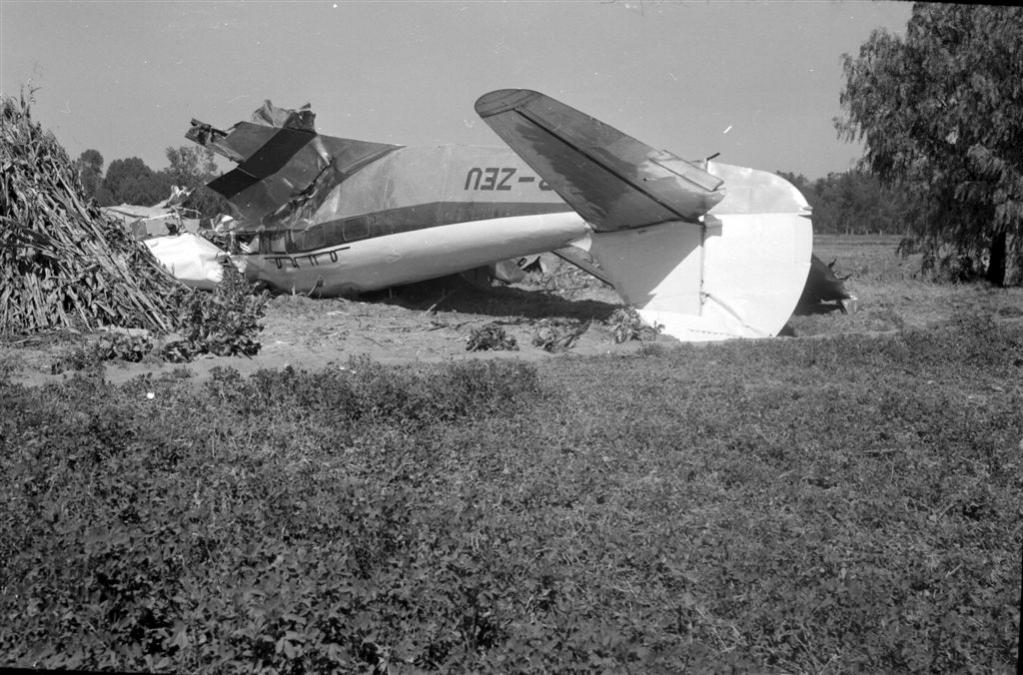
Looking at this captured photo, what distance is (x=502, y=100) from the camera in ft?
35.1

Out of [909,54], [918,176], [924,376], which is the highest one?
[909,54]

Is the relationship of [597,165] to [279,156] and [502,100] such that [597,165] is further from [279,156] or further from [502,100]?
[279,156]

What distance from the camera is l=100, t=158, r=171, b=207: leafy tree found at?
34031 mm

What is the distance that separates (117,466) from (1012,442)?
234 inches

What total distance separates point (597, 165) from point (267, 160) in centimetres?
728

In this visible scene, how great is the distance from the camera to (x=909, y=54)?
61.8ft

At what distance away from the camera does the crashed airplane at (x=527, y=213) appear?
36.5 feet

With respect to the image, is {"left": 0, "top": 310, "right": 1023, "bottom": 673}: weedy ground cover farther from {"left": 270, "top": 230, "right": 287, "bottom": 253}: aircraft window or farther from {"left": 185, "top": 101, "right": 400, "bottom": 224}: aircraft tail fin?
{"left": 185, "top": 101, "right": 400, "bottom": 224}: aircraft tail fin

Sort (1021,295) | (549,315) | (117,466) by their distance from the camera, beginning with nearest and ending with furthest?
1. (117,466)
2. (549,315)
3. (1021,295)

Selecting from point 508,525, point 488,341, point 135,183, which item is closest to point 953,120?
point 488,341

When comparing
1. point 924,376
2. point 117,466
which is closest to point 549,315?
point 924,376

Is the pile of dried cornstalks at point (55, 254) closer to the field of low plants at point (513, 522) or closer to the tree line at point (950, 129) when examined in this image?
the field of low plants at point (513, 522)

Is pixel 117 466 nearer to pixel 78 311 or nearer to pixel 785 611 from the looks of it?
pixel 785 611

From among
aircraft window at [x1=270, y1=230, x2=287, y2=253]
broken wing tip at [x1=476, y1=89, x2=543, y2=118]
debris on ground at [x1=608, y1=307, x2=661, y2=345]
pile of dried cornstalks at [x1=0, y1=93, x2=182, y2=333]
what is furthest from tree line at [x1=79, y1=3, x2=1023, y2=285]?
broken wing tip at [x1=476, y1=89, x2=543, y2=118]
